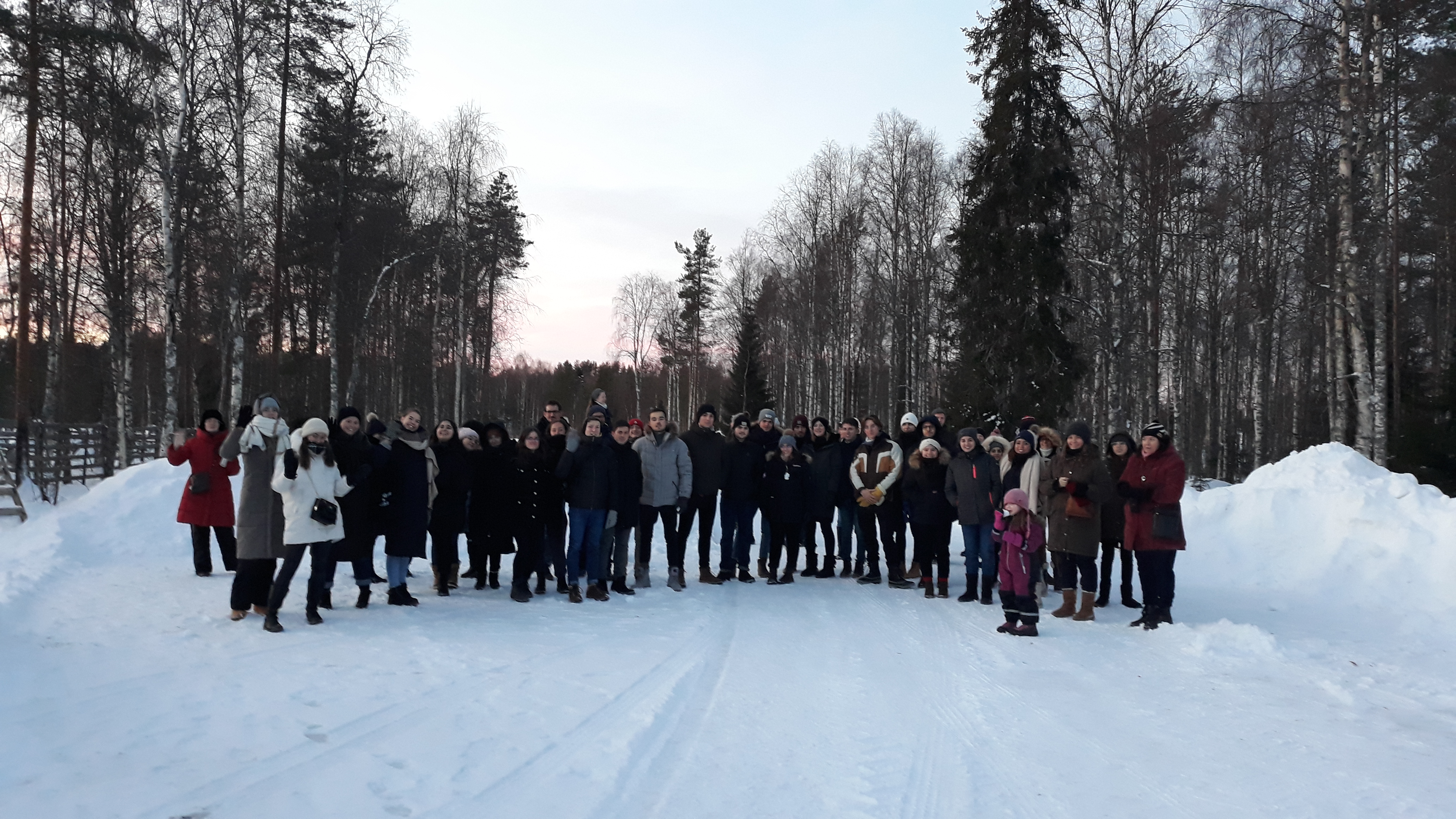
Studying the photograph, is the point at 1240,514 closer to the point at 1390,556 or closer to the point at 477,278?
the point at 1390,556

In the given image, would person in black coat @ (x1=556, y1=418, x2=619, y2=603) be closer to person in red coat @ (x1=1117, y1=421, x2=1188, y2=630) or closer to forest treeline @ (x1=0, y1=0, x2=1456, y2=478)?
person in red coat @ (x1=1117, y1=421, x2=1188, y2=630)

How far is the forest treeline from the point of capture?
1547 centimetres

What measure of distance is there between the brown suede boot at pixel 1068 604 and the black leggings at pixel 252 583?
7.16 m

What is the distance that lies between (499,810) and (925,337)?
92.8 ft

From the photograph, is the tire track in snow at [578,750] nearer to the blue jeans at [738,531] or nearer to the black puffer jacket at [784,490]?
the blue jeans at [738,531]

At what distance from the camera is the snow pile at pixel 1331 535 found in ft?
29.6

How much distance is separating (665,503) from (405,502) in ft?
9.18

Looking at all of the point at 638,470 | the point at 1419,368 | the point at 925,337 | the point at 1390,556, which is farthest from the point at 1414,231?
the point at 638,470

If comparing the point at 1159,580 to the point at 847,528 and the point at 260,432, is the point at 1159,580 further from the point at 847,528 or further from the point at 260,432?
the point at 260,432

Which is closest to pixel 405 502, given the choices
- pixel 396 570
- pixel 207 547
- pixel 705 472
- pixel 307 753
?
pixel 396 570

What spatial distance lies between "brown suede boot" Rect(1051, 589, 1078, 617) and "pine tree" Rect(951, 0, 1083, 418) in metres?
13.1

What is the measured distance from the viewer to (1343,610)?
876 cm

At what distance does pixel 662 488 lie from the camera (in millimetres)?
9758

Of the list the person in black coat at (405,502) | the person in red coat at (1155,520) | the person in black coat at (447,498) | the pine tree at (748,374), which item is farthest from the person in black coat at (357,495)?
the pine tree at (748,374)
